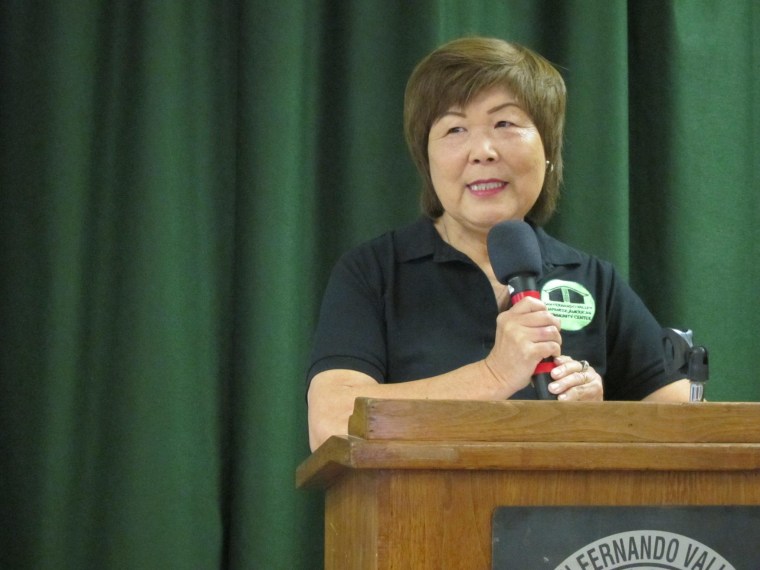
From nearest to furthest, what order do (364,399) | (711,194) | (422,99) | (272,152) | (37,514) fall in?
(364,399), (422,99), (37,514), (272,152), (711,194)

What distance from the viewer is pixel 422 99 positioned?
1.82 m

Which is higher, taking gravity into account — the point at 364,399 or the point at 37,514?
the point at 364,399

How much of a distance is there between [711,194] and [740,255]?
177 millimetres

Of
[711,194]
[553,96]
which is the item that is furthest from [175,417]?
[711,194]

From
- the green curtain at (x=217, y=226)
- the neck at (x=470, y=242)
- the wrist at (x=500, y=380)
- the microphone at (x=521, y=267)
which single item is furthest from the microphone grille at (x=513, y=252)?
the green curtain at (x=217, y=226)

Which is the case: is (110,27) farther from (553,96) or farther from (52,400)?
(553,96)

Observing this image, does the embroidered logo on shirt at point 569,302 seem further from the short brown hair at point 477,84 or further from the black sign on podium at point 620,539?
the black sign on podium at point 620,539

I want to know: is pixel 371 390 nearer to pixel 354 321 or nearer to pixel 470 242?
pixel 354 321

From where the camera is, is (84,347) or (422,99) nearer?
(422,99)

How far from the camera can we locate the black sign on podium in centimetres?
98

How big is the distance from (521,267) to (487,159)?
0.42 m

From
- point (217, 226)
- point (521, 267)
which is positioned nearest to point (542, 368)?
point (521, 267)

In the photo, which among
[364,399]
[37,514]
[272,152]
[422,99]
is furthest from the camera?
[272,152]

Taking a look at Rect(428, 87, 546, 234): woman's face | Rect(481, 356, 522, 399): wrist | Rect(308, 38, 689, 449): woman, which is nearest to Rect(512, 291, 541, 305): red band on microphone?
Rect(481, 356, 522, 399): wrist
